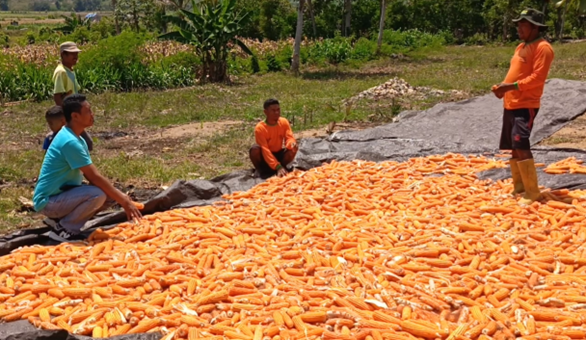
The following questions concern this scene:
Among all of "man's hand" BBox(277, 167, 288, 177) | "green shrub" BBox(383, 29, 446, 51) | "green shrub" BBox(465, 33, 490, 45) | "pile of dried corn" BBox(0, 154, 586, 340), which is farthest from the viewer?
"green shrub" BBox(465, 33, 490, 45)

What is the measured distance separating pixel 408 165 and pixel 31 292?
4.07m

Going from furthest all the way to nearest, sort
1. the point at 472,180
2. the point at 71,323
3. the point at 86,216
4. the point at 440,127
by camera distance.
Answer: the point at 440,127, the point at 472,180, the point at 86,216, the point at 71,323

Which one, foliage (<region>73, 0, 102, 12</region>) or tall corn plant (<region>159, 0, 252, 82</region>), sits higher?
foliage (<region>73, 0, 102, 12</region>)

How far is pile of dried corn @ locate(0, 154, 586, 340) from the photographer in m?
3.26

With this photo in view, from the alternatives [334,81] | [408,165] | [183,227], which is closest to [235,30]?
[334,81]

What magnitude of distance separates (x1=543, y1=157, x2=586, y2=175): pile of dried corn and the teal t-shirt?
170 inches

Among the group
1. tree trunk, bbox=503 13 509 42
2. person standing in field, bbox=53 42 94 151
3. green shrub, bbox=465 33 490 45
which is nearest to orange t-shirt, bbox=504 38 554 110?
person standing in field, bbox=53 42 94 151

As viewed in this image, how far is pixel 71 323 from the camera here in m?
3.38

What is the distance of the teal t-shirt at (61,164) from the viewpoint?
4480mm

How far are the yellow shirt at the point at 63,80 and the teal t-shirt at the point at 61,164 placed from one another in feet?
7.01

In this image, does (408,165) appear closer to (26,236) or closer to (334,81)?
(26,236)

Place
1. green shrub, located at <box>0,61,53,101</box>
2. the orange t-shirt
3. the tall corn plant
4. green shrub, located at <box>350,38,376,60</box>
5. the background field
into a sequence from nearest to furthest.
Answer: the orange t-shirt → the background field → green shrub, located at <box>0,61,53,101</box> → the tall corn plant → green shrub, located at <box>350,38,376,60</box>

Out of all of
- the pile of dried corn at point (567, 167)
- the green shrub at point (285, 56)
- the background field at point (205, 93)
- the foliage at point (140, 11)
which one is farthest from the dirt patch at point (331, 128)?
the foliage at point (140, 11)

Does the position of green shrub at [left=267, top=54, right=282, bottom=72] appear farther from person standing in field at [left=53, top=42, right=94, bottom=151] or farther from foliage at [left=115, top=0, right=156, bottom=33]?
foliage at [left=115, top=0, right=156, bottom=33]
